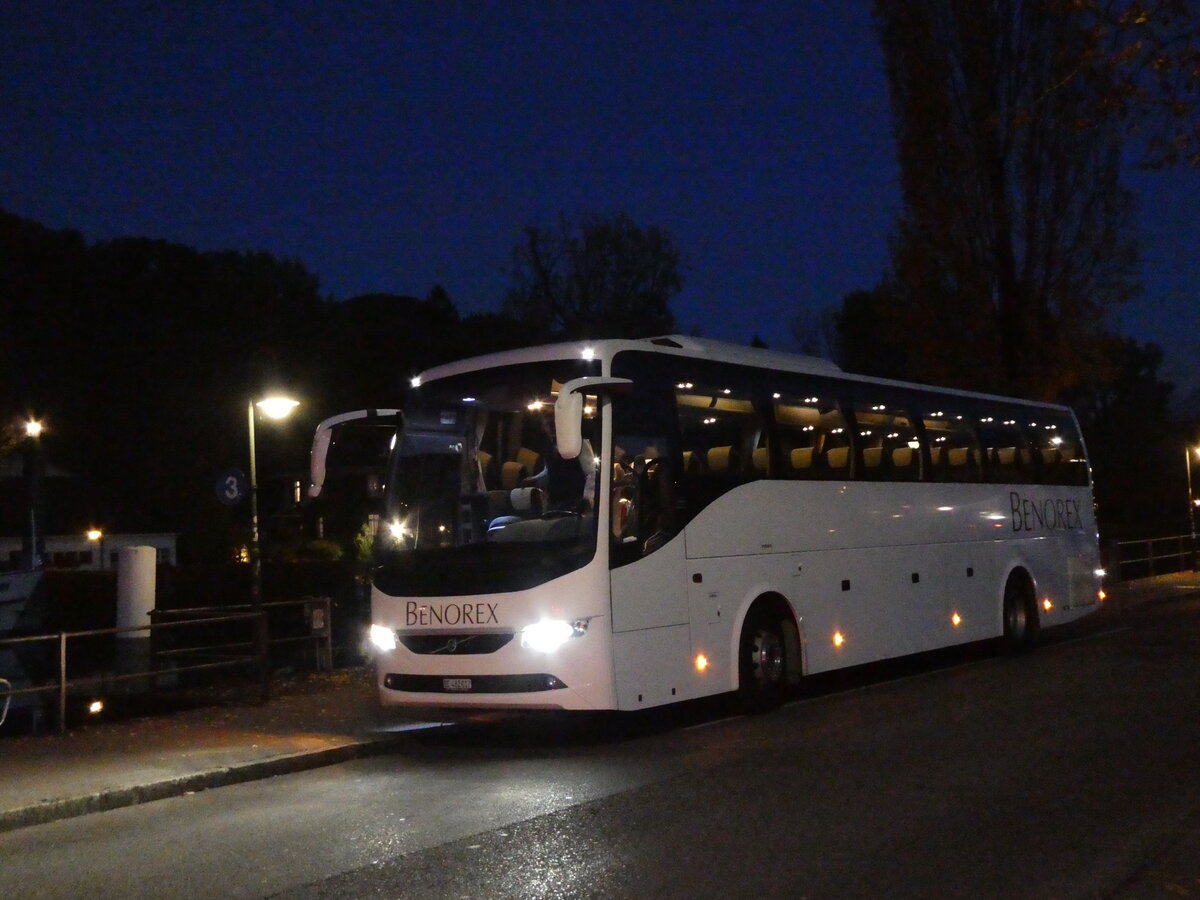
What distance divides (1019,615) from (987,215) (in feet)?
49.7

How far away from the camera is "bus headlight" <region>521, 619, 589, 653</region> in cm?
1144

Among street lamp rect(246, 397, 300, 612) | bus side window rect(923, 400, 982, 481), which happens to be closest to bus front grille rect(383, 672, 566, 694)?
street lamp rect(246, 397, 300, 612)

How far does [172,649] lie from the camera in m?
18.1

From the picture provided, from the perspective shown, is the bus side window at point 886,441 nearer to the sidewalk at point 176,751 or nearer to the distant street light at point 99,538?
the sidewalk at point 176,751

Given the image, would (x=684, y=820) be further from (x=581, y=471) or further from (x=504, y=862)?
(x=581, y=471)

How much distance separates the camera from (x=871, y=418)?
16.0 metres

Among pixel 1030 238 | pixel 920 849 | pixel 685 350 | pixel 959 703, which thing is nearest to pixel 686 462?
pixel 685 350

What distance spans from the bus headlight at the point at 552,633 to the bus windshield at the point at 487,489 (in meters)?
0.38

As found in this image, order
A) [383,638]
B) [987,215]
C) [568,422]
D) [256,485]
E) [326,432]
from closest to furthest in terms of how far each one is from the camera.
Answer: [568,422] < [383,638] < [326,432] < [256,485] < [987,215]

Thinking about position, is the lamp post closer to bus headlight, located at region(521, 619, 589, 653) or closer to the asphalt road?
the asphalt road

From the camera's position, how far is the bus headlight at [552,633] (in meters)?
11.4

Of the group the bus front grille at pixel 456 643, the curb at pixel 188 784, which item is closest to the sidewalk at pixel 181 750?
the curb at pixel 188 784

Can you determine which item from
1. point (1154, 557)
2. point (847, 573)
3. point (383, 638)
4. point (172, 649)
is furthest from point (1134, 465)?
point (383, 638)

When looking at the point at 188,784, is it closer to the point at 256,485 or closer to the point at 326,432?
the point at 326,432
